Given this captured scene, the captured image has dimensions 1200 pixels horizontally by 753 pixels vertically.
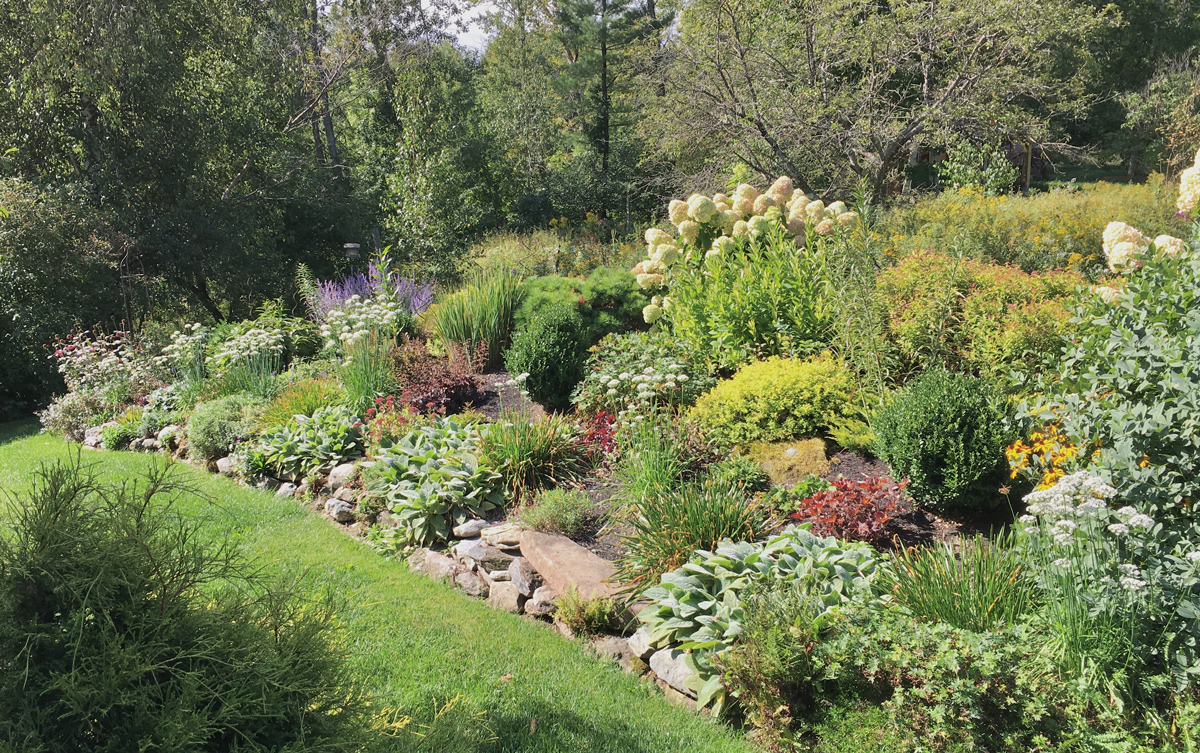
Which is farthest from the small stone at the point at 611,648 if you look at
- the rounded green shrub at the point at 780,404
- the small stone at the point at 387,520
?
the small stone at the point at 387,520

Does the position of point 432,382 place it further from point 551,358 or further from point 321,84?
point 321,84

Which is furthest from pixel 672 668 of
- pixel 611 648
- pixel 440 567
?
pixel 440 567

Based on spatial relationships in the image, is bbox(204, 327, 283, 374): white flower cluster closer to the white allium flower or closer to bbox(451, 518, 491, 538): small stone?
bbox(451, 518, 491, 538): small stone

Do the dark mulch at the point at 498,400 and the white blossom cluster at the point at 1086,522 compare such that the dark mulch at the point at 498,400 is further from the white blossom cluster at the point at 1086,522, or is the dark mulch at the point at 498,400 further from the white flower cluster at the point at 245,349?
the white blossom cluster at the point at 1086,522

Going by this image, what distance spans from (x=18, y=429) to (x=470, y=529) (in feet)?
29.0

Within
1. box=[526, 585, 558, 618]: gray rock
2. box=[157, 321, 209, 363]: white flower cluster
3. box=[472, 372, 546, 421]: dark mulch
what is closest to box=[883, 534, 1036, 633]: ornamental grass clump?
box=[526, 585, 558, 618]: gray rock

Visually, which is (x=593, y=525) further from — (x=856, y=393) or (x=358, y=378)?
(x=358, y=378)

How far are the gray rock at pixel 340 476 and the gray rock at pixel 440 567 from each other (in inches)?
60.1

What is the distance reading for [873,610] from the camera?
3.11m

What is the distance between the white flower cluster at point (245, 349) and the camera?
339 inches

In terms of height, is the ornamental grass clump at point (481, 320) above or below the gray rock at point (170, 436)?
above

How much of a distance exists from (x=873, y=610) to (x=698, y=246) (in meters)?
5.57

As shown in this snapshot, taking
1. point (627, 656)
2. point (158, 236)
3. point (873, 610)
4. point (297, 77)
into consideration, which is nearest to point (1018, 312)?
point (873, 610)

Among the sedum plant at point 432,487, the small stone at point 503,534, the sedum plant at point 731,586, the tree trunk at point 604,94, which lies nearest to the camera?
the sedum plant at point 731,586
